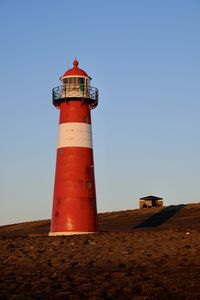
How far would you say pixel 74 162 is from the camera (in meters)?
25.8

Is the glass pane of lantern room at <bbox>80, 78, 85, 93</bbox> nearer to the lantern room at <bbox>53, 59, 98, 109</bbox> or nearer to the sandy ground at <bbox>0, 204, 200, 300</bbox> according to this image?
the lantern room at <bbox>53, 59, 98, 109</bbox>

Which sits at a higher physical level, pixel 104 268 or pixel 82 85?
pixel 82 85

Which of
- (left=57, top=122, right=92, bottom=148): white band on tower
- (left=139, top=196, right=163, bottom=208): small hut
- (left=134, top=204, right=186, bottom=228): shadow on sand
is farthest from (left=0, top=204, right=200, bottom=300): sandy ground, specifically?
(left=139, top=196, right=163, bottom=208): small hut

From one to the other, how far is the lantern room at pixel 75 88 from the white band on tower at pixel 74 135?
4.31ft

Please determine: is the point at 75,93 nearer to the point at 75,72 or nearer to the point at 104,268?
the point at 75,72

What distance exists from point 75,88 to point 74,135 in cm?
241

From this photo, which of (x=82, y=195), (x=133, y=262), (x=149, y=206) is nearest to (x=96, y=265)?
(x=133, y=262)

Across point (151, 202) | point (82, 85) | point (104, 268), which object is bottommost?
point (104, 268)

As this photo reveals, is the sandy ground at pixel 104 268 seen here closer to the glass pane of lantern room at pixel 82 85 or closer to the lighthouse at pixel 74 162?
the lighthouse at pixel 74 162

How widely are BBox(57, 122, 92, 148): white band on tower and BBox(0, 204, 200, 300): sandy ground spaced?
5337 millimetres

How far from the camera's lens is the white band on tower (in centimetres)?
2586

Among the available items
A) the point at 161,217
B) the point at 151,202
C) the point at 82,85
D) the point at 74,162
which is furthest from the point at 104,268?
the point at 151,202

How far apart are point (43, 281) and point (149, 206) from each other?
46809mm

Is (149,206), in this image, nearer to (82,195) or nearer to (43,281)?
(82,195)
